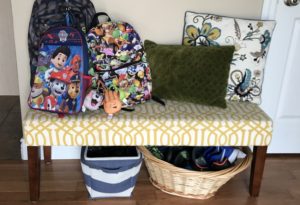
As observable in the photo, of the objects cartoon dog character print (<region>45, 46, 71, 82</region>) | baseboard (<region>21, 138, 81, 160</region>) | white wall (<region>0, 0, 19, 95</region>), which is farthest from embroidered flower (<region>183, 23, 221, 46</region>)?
white wall (<region>0, 0, 19, 95</region>)

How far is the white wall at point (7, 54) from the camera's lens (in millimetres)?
2617

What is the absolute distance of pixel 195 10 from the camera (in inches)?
70.7

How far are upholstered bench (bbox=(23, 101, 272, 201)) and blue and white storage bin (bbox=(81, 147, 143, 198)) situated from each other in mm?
114

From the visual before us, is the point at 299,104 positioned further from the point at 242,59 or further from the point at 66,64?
the point at 66,64

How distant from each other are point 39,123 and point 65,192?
1.57 ft

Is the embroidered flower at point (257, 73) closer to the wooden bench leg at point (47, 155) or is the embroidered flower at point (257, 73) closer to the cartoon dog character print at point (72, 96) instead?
the cartoon dog character print at point (72, 96)

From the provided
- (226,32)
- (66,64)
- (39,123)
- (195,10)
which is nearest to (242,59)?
(226,32)

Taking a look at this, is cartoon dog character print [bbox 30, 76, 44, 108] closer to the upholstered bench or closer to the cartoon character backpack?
the upholstered bench

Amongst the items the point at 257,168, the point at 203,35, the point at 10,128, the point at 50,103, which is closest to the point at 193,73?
the point at 203,35

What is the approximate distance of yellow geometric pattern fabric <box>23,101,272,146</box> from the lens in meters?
1.46

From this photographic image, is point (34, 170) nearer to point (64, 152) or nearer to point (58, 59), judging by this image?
point (64, 152)

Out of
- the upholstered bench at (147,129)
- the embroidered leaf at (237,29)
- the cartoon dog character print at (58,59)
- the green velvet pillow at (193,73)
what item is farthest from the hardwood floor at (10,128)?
the embroidered leaf at (237,29)

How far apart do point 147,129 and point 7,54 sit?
177cm

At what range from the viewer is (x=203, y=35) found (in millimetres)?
1788
